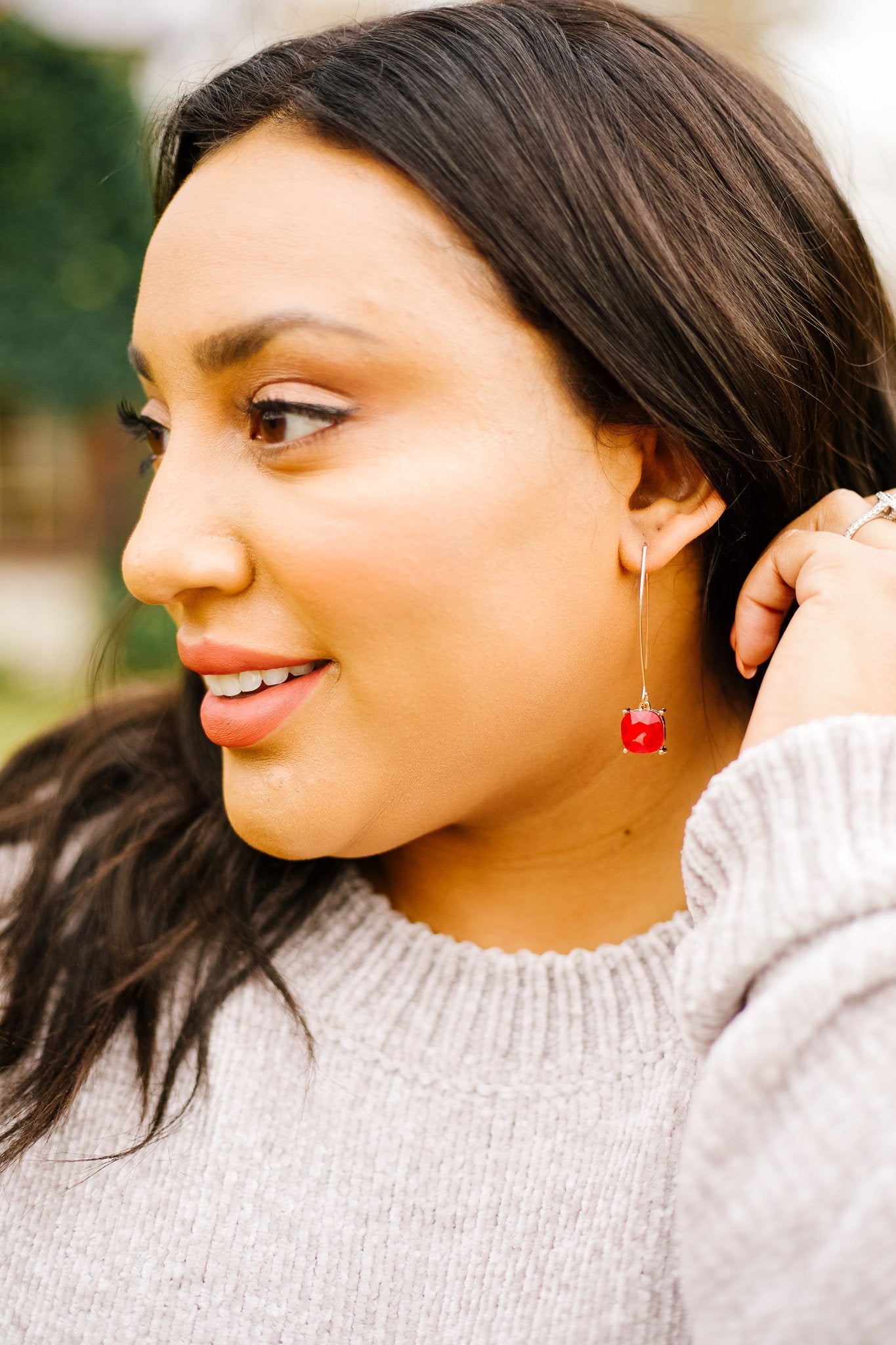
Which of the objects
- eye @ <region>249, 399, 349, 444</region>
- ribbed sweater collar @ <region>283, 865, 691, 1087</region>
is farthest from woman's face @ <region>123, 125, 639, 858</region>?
ribbed sweater collar @ <region>283, 865, 691, 1087</region>

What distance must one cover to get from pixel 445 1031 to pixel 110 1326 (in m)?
0.55

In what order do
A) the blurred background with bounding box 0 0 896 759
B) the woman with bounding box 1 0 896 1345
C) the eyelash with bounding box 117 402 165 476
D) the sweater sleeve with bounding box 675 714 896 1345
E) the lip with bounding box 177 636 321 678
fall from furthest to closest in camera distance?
1. the blurred background with bounding box 0 0 896 759
2. the eyelash with bounding box 117 402 165 476
3. the lip with bounding box 177 636 321 678
4. the woman with bounding box 1 0 896 1345
5. the sweater sleeve with bounding box 675 714 896 1345

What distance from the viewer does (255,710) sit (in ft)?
4.83

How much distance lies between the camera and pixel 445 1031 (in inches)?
63.5

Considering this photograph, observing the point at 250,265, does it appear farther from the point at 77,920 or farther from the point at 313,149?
the point at 77,920

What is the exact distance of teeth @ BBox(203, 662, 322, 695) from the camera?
1.47 meters

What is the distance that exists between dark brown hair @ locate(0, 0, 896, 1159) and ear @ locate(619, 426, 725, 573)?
0.09 feet

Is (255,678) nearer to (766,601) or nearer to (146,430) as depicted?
(146,430)

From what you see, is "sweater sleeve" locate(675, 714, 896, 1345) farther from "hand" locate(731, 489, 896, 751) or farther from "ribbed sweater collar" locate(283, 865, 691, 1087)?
"ribbed sweater collar" locate(283, 865, 691, 1087)

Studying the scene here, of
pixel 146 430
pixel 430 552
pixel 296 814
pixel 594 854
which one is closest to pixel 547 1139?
pixel 594 854

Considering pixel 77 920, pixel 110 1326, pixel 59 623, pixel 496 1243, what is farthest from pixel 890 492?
pixel 59 623

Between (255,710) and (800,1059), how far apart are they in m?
0.76

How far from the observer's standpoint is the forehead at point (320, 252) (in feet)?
4.38

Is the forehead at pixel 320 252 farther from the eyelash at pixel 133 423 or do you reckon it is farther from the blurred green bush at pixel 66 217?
the blurred green bush at pixel 66 217
